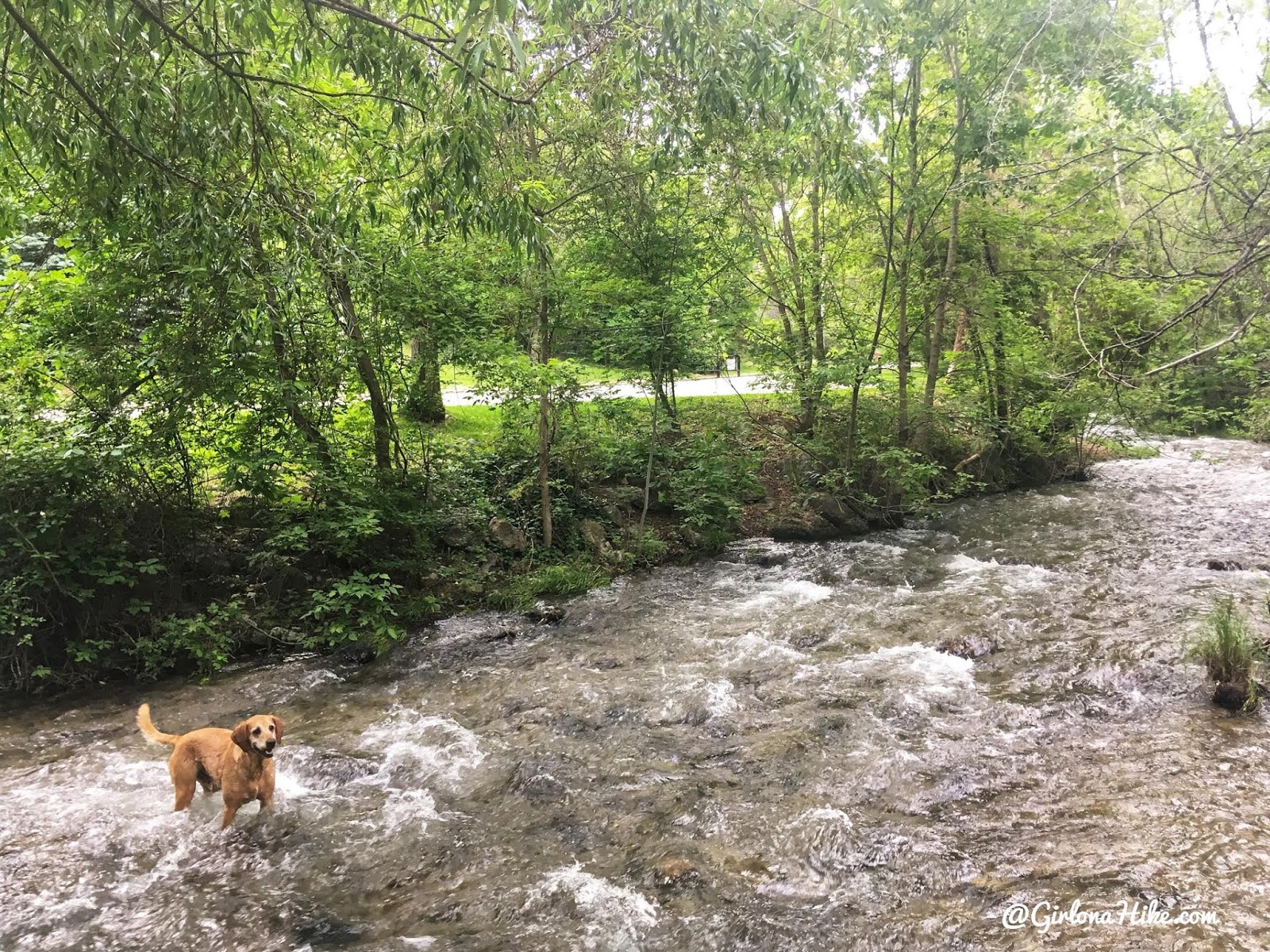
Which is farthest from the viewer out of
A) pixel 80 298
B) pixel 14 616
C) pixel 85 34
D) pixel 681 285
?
pixel 681 285

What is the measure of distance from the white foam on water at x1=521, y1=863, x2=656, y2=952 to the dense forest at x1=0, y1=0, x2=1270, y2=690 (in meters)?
3.43

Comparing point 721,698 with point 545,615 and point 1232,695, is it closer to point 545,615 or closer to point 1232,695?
point 545,615

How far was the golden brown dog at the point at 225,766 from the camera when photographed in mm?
3680

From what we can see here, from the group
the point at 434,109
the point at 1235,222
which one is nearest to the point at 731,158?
the point at 434,109

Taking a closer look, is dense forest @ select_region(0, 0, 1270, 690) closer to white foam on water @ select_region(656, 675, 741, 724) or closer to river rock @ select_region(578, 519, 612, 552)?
river rock @ select_region(578, 519, 612, 552)

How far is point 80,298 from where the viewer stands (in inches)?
228

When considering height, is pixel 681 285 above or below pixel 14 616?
above

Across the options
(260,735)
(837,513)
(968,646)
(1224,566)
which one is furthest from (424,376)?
(1224,566)

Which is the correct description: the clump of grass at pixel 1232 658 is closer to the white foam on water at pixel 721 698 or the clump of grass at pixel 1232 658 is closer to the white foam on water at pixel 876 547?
the white foam on water at pixel 721 698

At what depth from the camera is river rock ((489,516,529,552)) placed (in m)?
8.76

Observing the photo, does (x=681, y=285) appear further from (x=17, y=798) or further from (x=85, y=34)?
(x=17, y=798)

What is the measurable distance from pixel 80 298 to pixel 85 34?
2.88m

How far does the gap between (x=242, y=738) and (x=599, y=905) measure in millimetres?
2066

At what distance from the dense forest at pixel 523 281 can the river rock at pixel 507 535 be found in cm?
5
